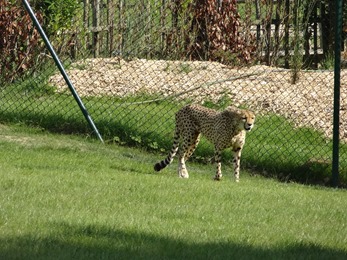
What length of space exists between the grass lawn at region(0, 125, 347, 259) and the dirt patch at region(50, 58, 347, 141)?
7.75 feet

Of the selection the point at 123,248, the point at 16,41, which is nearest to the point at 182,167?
the point at 123,248

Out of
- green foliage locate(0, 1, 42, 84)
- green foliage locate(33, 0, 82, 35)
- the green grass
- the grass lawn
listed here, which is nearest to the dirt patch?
the green grass

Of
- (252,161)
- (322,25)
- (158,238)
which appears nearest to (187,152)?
(252,161)

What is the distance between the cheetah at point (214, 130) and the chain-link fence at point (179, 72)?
45.7 inches

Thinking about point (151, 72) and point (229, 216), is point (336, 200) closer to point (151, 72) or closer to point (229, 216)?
point (229, 216)

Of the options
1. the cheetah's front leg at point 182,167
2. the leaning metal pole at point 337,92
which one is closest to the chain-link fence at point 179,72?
the leaning metal pole at point 337,92

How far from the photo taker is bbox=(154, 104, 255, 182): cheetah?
35.5 feet

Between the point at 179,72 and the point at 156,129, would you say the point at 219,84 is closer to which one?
the point at 179,72

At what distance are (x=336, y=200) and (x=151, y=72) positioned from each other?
5.77 meters

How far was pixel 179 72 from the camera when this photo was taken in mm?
14641

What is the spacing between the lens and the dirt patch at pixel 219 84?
1338 cm

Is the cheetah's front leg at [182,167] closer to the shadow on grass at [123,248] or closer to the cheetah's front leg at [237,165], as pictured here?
the cheetah's front leg at [237,165]

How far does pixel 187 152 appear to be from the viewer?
37.5 ft

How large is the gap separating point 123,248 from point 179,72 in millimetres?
8449
